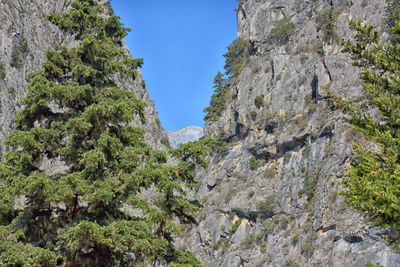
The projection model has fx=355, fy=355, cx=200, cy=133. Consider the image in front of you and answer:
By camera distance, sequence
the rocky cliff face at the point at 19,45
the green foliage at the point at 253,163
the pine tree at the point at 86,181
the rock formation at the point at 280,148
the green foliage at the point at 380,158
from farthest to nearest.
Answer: the green foliage at the point at 253,163 → the rocky cliff face at the point at 19,45 → the rock formation at the point at 280,148 → the pine tree at the point at 86,181 → the green foliage at the point at 380,158

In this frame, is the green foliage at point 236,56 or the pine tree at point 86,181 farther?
the green foliage at point 236,56

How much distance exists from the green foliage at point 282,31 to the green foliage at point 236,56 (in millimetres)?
9307

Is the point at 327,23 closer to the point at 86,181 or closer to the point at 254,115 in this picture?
the point at 254,115

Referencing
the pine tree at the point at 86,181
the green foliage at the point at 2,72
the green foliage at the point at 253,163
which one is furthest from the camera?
the green foliage at the point at 253,163

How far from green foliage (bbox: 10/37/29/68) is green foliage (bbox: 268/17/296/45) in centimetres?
3875

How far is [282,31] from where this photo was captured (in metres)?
57.0

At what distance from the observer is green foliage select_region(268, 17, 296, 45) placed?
56766mm

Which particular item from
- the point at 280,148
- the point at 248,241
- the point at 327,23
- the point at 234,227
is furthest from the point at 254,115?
the point at 248,241

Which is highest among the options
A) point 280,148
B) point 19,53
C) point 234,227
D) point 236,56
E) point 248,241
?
point 236,56

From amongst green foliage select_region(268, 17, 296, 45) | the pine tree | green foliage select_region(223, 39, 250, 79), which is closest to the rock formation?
green foliage select_region(268, 17, 296, 45)

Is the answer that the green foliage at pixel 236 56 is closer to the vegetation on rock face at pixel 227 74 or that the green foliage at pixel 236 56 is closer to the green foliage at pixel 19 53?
the vegetation on rock face at pixel 227 74

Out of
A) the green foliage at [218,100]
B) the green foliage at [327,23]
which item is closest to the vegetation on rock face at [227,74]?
the green foliage at [218,100]

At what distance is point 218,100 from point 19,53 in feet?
114

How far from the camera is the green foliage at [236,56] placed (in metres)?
69.1
